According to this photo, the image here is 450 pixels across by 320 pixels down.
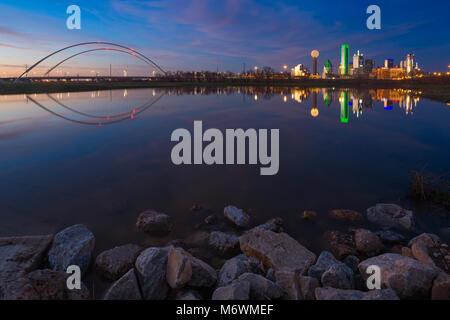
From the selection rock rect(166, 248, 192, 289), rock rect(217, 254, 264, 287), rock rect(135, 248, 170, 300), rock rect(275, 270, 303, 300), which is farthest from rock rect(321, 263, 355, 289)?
rock rect(135, 248, 170, 300)

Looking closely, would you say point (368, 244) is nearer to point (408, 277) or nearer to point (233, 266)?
point (408, 277)

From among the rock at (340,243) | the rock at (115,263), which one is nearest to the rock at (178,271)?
the rock at (115,263)

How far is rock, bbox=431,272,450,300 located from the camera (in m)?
4.94

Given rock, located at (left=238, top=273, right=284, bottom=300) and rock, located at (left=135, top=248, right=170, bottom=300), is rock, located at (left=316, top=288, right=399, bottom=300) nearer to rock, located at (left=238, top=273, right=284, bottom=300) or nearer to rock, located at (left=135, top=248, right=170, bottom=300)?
rock, located at (left=238, top=273, right=284, bottom=300)

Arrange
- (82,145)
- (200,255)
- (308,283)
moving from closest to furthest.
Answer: (308,283) → (200,255) → (82,145)

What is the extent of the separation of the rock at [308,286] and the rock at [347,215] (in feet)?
13.7

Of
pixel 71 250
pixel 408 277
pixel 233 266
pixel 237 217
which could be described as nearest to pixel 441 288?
pixel 408 277

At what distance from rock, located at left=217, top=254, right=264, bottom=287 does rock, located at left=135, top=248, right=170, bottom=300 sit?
116cm

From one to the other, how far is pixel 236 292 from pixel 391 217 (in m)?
6.53

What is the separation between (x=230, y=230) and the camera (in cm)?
821

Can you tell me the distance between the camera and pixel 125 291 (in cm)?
496
